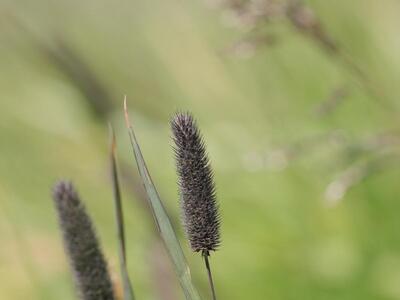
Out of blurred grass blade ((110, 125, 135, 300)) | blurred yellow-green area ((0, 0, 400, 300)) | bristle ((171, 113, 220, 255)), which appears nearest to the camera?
bristle ((171, 113, 220, 255))

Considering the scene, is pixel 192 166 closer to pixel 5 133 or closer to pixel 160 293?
pixel 160 293

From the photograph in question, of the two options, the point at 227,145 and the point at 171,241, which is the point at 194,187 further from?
the point at 227,145

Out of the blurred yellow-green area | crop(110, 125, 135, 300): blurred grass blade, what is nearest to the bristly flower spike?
crop(110, 125, 135, 300): blurred grass blade

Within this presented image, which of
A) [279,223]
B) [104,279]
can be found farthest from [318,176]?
[104,279]

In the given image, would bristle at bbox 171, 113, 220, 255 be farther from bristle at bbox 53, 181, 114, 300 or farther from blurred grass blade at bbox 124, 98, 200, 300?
bristle at bbox 53, 181, 114, 300

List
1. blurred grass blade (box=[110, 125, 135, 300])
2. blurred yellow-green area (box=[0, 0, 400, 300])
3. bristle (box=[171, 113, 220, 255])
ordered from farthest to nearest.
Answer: blurred yellow-green area (box=[0, 0, 400, 300])
blurred grass blade (box=[110, 125, 135, 300])
bristle (box=[171, 113, 220, 255])

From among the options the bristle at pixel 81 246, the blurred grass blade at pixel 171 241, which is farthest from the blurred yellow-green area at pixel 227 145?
the blurred grass blade at pixel 171 241
